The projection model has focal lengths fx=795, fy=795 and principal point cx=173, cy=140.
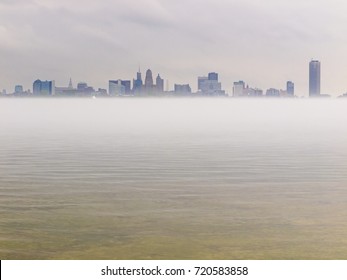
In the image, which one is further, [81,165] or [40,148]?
[40,148]

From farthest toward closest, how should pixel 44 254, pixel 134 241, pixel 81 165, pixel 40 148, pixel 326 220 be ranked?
pixel 40 148 → pixel 81 165 → pixel 326 220 → pixel 134 241 → pixel 44 254

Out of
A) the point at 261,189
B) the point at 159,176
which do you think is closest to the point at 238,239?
the point at 261,189

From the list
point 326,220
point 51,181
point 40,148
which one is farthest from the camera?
point 40,148

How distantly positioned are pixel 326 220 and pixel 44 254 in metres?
7.46

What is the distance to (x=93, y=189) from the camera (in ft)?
84.0

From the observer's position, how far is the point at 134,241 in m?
17.6
